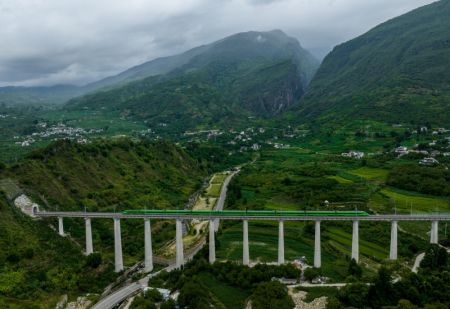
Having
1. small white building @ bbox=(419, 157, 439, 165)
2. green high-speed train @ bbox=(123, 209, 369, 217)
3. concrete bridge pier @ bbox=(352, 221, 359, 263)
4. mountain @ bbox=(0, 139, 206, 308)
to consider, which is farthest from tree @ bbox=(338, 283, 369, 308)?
small white building @ bbox=(419, 157, 439, 165)

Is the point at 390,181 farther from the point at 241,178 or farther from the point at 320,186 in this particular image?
the point at 241,178

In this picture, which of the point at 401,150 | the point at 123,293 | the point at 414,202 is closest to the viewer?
the point at 123,293

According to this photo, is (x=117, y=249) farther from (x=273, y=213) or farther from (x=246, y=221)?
(x=273, y=213)

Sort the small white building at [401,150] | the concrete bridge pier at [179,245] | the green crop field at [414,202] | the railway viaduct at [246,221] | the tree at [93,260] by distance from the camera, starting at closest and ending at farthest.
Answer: the railway viaduct at [246,221] → the concrete bridge pier at [179,245] → the tree at [93,260] → the green crop field at [414,202] → the small white building at [401,150]

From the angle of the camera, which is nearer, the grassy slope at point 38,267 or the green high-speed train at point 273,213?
the grassy slope at point 38,267

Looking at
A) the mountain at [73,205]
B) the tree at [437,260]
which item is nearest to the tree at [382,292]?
the tree at [437,260]

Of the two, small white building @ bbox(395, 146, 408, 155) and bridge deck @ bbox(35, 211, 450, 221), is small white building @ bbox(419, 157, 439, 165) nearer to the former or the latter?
small white building @ bbox(395, 146, 408, 155)

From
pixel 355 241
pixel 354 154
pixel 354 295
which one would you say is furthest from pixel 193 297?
pixel 354 154

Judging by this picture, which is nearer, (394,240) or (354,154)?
(394,240)

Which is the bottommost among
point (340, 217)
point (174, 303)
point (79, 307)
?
point (79, 307)

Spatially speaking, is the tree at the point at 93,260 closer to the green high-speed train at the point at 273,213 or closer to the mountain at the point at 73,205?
the mountain at the point at 73,205

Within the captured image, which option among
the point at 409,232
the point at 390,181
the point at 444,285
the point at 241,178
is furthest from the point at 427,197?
the point at 241,178
